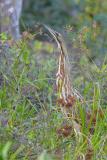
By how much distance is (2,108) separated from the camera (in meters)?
5.07

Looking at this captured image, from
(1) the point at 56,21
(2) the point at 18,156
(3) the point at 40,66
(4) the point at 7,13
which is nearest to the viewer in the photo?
(2) the point at 18,156

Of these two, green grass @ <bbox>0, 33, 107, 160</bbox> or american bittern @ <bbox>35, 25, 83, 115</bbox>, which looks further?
american bittern @ <bbox>35, 25, 83, 115</bbox>

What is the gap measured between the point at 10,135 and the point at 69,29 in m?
1.28

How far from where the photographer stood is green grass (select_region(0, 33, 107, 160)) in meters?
4.40

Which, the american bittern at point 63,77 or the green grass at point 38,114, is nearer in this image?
the green grass at point 38,114

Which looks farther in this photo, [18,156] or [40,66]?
[40,66]

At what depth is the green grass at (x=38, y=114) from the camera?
14.4ft

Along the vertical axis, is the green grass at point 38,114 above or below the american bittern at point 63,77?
below

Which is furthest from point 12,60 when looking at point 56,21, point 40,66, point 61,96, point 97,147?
point 56,21

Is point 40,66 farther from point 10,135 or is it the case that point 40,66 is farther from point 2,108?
point 10,135

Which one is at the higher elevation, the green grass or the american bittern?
the american bittern

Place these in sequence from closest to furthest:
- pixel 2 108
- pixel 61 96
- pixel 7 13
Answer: pixel 61 96, pixel 2 108, pixel 7 13

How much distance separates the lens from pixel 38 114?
16.0ft

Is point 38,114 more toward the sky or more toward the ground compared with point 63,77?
more toward the ground
